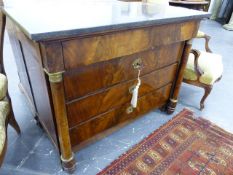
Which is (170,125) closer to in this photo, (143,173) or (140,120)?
(140,120)

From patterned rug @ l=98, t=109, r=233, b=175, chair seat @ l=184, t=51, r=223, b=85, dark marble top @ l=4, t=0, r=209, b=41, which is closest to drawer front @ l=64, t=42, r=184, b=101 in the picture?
dark marble top @ l=4, t=0, r=209, b=41

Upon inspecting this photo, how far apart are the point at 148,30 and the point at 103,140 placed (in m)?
0.86

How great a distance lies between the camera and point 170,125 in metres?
1.56

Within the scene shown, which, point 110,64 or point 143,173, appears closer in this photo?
point 110,64

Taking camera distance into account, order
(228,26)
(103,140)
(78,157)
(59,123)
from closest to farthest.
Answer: (59,123) < (78,157) < (103,140) < (228,26)

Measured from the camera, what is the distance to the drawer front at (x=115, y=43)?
785 mm

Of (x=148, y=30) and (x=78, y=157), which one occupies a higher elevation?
(x=148, y=30)

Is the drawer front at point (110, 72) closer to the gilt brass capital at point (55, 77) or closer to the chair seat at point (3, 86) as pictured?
the gilt brass capital at point (55, 77)

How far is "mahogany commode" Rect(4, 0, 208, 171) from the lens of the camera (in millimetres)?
761

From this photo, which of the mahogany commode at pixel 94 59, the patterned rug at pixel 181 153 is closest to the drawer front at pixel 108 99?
the mahogany commode at pixel 94 59

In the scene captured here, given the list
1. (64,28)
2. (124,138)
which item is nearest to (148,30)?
(64,28)

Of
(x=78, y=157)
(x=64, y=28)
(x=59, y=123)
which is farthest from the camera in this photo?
(x=78, y=157)

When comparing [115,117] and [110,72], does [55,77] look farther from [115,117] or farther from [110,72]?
[115,117]

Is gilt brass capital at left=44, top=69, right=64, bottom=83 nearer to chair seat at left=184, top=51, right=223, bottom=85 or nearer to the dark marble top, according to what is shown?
the dark marble top
